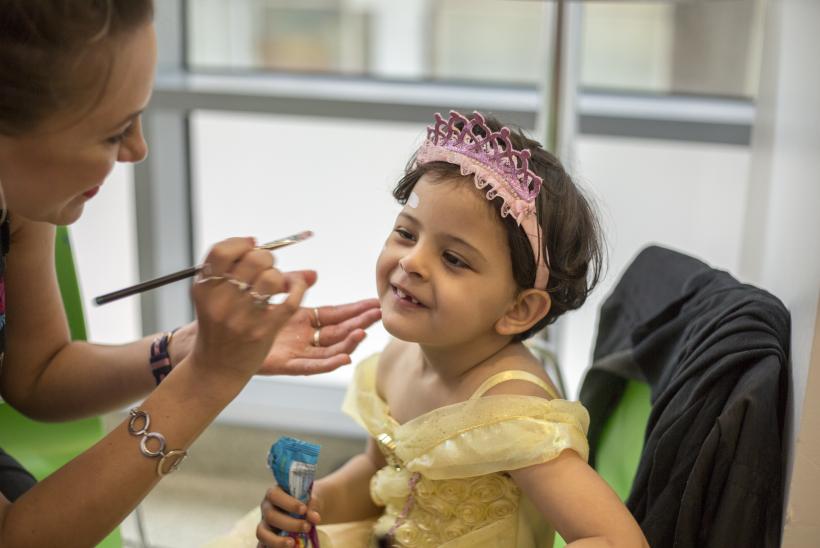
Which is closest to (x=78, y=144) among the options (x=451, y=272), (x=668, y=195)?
(x=451, y=272)

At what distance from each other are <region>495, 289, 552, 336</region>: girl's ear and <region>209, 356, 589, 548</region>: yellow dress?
0.19 feet

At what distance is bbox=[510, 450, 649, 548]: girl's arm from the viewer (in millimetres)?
1068

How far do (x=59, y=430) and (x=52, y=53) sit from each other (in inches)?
30.8

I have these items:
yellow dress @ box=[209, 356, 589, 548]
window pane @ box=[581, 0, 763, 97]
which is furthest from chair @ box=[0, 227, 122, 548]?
window pane @ box=[581, 0, 763, 97]

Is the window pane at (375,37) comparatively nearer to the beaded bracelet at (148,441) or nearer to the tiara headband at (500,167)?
the tiara headband at (500,167)

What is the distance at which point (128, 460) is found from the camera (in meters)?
1.07

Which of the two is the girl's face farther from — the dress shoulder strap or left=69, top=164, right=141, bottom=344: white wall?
left=69, top=164, right=141, bottom=344: white wall

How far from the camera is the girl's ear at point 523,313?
1.22 metres

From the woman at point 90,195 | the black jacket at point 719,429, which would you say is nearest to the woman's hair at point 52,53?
the woman at point 90,195

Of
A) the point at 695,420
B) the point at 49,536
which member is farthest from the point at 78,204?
the point at 695,420

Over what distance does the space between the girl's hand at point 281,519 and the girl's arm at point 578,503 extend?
249 millimetres

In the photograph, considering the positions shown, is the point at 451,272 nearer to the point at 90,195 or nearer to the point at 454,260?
the point at 454,260

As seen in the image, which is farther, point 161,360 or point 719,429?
point 161,360

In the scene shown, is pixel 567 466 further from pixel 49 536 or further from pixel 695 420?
pixel 49 536
